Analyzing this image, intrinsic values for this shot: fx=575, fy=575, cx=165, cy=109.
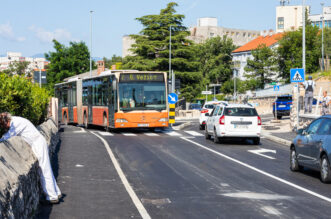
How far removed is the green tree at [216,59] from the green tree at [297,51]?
24929 millimetres

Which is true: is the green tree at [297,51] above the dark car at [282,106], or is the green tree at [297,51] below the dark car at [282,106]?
above

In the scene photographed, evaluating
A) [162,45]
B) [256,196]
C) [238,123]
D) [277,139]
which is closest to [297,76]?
[277,139]

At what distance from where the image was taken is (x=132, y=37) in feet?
259

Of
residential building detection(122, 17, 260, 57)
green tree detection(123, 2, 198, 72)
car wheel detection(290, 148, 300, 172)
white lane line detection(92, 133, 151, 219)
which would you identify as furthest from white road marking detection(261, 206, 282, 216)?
residential building detection(122, 17, 260, 57)

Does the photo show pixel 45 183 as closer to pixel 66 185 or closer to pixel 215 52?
pixel 66 185

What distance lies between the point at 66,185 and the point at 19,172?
4243 mm

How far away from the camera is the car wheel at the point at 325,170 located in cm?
1226

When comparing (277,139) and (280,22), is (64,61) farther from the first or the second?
(277,139)

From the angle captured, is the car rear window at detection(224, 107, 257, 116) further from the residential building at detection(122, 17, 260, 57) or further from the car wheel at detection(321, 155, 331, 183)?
the residential building at detection(122, 17, 260, 57)

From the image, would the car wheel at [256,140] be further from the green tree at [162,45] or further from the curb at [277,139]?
the green tree at [162,45]

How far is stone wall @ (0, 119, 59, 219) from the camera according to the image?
6212mm

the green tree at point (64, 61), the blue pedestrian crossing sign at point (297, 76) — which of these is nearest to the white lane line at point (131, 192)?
the blue pedestrian crossing sign at point (297, 76)

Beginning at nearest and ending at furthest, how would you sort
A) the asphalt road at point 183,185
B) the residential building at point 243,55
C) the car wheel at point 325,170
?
the asphalt road at point 183,185
the car wheel at point 325,170
the residential building at point 243,55

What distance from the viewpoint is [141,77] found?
2908 centimetres
